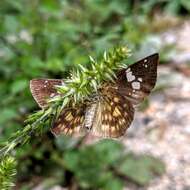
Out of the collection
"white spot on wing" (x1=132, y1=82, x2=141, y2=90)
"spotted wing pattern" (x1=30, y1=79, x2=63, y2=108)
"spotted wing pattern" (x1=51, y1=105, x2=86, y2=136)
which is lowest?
"spotted wing pattern" (x1=51, y1=105, x2=86, y2=136)

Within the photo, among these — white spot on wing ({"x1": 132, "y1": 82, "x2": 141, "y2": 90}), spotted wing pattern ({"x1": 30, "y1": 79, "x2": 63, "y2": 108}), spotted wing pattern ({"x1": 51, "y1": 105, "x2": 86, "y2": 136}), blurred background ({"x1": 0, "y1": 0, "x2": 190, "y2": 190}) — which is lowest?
spotted wing pattern ({"x1": 51, "y1": 105, "x2": 86, "y2": 136})

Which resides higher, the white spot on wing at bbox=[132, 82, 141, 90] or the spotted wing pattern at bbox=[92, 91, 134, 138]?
the white spot on wing at bbox=[132, 82, 141, 90]

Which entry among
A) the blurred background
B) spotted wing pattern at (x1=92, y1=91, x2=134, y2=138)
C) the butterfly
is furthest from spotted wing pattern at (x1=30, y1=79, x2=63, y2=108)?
the blurred background

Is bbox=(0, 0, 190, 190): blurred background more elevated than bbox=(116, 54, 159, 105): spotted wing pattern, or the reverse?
bbox=(0, 0, 190, 190): blurred background

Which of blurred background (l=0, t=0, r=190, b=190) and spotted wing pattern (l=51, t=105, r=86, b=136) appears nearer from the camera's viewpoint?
spotted wing pattern (l=51, t=105, r=86, b=136)

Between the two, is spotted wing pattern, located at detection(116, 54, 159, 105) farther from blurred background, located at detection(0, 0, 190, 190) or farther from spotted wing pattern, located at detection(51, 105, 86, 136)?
blurred background, located at detection(0, 0, 190, 190)

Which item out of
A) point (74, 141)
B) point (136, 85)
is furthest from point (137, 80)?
point (74, 141)

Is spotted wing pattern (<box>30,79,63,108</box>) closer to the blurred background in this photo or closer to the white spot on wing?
the white spot on wing

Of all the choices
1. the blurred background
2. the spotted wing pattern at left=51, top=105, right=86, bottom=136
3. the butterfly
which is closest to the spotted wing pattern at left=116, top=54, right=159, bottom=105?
the butterfly

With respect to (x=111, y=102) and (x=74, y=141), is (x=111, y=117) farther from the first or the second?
(x=74, y=141)
